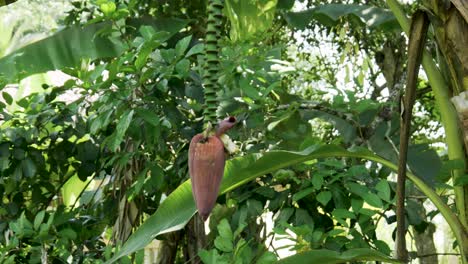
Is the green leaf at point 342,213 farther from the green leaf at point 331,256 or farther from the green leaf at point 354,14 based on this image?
the green leaf at point 354,14

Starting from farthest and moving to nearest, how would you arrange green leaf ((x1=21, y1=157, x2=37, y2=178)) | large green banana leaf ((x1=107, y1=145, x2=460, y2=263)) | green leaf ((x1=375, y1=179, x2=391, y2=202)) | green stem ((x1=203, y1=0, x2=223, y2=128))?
green leaf ((x1=21, y1=157, x2=37, y2=178))
green leaf ((x1=375, y1=179, x2=391, y2=202))
large green banana leaf ((x1=107, y1=145, x2=460, y2=263))
green stem ((x1=203, y1=0, x2=223, y2=128))

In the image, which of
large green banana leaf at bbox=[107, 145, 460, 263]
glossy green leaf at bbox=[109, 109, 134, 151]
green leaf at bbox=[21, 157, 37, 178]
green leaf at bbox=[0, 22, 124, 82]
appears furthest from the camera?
green leaf at bbox=[0, 22, 124, 82]

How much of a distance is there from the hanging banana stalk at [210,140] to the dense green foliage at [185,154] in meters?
0.44

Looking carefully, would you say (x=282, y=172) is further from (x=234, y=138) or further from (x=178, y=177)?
(x=178, y=177)

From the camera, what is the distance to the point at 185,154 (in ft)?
5.32

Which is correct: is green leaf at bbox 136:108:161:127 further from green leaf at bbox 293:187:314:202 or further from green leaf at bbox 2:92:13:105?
Answer: green leaf at bbox 2:92:13:105

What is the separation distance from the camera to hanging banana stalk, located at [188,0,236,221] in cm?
58

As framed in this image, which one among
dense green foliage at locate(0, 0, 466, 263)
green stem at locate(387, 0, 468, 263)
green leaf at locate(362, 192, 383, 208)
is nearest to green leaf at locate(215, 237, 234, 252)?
dense green foliage at locate(0, 0, 466, 263)

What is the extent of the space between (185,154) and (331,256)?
61cm

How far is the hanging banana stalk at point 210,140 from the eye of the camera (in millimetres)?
583

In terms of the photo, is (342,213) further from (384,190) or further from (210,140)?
(210,140)

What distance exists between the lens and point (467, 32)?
1086mm

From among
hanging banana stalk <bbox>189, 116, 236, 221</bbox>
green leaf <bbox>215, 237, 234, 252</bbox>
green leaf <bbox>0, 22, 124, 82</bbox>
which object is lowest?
green leaf <bbox>215, 237, 234, 252</bbox>

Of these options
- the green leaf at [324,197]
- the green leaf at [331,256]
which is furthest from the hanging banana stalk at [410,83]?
the green leaf at [324,197]
